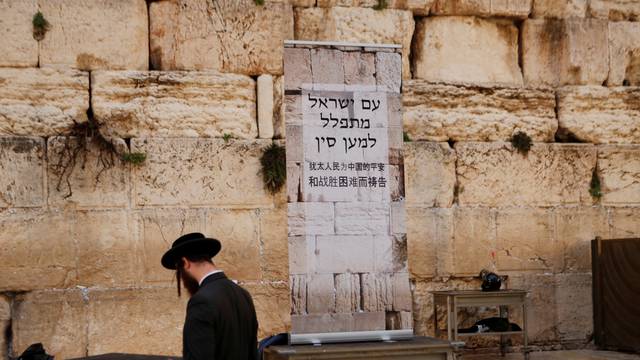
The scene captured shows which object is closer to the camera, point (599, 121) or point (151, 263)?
point (151, 263)

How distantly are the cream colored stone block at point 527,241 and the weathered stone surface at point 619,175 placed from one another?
694mm

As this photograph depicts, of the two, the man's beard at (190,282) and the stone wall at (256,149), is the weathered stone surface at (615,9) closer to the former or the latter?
the stone wall at (256,149)

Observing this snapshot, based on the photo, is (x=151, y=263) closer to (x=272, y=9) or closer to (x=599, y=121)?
(x=272, y=9)

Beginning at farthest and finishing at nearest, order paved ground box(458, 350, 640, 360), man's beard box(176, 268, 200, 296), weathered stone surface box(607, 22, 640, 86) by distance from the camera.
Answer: weathered stone surface box(607, 22, 640, 86)
paved ground box(458, 350, 640, 360)
man's beard box(176, 268, 200, 296)

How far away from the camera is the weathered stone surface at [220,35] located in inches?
344

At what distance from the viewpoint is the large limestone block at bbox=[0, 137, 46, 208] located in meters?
8.18

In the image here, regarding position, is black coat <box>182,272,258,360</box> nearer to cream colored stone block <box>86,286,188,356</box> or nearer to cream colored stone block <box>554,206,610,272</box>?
cream colored stone block <box>86,286,188,356</box>

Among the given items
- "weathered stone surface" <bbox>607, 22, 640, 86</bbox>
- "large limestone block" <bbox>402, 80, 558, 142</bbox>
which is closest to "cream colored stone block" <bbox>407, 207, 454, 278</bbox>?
"large limestone block" <bbox>402, 80, 558, 142</bbox>

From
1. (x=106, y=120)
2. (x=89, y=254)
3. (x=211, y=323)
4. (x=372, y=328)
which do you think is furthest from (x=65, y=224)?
(x=211, y=323)

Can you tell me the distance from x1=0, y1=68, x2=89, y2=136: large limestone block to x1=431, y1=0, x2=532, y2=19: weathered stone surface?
137 inches

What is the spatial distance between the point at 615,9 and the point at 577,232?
2335mm

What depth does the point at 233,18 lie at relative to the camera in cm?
890

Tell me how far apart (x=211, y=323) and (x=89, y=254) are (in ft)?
13.0

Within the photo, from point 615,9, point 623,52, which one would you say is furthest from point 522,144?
point 615,9
